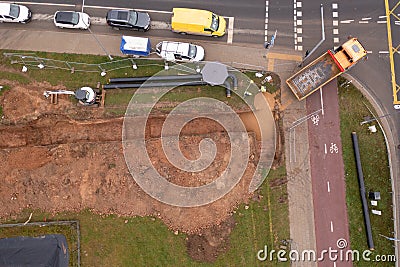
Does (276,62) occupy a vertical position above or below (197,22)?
below

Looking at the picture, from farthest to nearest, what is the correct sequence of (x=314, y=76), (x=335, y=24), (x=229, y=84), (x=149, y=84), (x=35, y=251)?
1. (x=335, y=24)
2. (x=149, y=84)
3. (x=229, y=84)
4. (x=314, y=76)
5. (x=35, y=251)

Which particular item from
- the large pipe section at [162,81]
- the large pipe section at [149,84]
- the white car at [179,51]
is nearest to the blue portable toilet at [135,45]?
the white car at [179,51]

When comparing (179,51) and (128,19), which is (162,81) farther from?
(128,19)

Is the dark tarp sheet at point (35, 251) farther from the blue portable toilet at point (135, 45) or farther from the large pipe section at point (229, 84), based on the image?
the large pipe section at point (229, 84)

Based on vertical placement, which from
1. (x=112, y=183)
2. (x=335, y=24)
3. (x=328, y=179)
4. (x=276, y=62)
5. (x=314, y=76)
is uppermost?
(x=335, y=24)

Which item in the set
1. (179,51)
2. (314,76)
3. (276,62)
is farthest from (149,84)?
(314,76)

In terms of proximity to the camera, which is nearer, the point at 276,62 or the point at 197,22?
the point at 197,22
